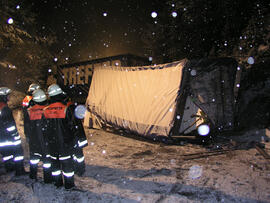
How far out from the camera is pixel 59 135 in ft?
10.6

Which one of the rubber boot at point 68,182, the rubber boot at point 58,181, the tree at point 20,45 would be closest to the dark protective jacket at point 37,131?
the rubber boot at point 58,181

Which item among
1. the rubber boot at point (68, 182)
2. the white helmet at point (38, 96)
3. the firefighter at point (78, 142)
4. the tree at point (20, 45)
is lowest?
the rubber boot at point (68, 182)

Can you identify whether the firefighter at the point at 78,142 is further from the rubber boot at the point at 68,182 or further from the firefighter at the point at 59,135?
the rubber boot at the point at 68,182

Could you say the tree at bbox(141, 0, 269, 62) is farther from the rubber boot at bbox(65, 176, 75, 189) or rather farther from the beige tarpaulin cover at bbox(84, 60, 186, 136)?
the rubber boot at bbox(65, 176, 75, 189)

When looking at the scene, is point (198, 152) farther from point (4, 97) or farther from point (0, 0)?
point (0, 0)

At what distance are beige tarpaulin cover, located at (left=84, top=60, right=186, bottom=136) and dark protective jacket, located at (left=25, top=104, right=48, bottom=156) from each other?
11.5ft

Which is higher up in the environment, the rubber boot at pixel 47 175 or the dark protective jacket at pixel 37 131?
the dark protective jacket at pixel 37 131

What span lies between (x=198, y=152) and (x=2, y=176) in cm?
472

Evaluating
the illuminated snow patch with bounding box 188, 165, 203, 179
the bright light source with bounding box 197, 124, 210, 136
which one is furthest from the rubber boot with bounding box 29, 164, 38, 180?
the bright light source with bounding box 197, 124, 210, 136

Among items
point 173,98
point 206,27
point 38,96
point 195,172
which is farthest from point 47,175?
point 206,27

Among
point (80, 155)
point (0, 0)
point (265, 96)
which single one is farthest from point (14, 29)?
point (265, 96)

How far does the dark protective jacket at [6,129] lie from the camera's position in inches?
144

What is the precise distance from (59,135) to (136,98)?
4.11 metres

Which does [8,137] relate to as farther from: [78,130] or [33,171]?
[78,130]
